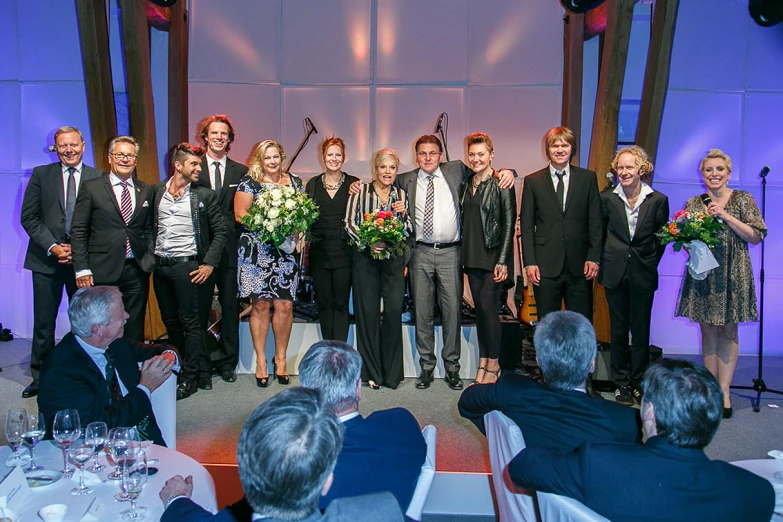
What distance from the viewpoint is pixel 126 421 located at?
8.57 ft

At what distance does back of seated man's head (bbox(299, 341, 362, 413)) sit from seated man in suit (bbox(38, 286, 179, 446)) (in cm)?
93

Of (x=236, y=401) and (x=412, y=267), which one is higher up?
(x=412, y=267)

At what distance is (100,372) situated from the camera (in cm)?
274

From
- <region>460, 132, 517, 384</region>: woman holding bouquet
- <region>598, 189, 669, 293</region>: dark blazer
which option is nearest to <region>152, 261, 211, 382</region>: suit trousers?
<region>460, 132, 517, 384</region>: woman holding bouquet

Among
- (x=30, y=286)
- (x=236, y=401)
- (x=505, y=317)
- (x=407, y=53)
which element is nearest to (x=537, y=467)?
(x=236, y=401)

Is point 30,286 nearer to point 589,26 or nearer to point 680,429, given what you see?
point 589,26

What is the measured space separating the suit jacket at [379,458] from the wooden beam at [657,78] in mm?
4200

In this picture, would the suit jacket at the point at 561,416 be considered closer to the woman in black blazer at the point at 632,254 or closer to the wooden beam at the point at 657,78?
the woman in black blazer at the point at 632,254

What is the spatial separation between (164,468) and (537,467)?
1175 mm

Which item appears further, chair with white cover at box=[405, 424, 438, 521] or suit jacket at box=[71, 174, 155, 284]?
suit jacket at box=[71, 174, 155, 284]

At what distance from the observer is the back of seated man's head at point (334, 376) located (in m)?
2.06

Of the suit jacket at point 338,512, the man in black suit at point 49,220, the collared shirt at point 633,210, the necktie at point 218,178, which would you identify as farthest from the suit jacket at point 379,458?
the man in black suit at point 49,220

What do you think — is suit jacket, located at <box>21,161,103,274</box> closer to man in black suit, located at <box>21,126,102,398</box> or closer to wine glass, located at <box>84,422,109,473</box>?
man in black suit, located at <box>21,126,102,398</box>

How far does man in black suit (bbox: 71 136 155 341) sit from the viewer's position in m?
4.76
